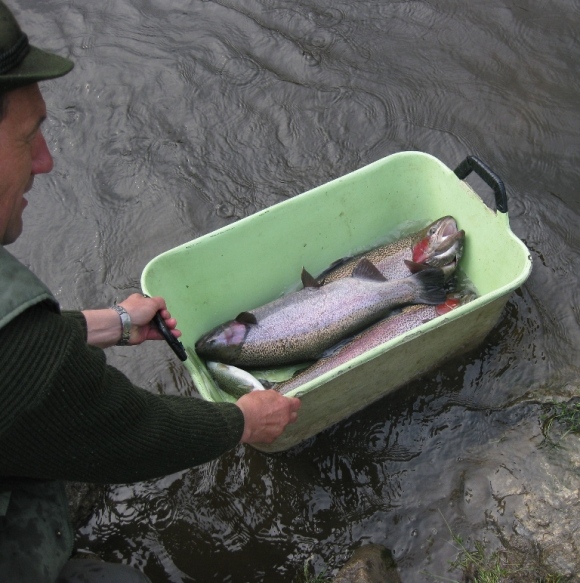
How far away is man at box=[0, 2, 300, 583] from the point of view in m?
1.87

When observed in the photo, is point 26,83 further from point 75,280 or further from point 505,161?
point 505,161

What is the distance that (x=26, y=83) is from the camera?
196 cm

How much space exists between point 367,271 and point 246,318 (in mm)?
747

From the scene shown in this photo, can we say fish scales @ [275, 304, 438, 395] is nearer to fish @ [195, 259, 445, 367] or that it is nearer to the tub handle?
fish @ [195, 259, 445, 367]

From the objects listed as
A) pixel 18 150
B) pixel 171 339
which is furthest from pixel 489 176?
pixel 18 150

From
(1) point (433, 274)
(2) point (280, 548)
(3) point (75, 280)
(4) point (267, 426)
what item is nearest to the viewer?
(4) point (267, 426)

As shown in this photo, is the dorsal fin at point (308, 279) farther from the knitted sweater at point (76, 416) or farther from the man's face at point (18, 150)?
the man's face at point (18, 150)

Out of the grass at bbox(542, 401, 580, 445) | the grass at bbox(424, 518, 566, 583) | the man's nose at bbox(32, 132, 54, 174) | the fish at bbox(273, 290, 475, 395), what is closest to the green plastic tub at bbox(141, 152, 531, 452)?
the fish at bbox(273, 290, 475, 395)

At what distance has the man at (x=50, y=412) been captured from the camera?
1868 millimetres

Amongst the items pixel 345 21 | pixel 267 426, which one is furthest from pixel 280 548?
pixel 345 21

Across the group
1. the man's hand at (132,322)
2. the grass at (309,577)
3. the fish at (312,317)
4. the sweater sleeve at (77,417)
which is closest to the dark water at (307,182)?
the grass at (309,577)

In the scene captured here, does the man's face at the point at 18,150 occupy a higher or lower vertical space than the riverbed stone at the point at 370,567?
higher

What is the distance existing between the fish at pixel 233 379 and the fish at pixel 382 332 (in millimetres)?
139

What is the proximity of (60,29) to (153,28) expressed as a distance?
90cm
